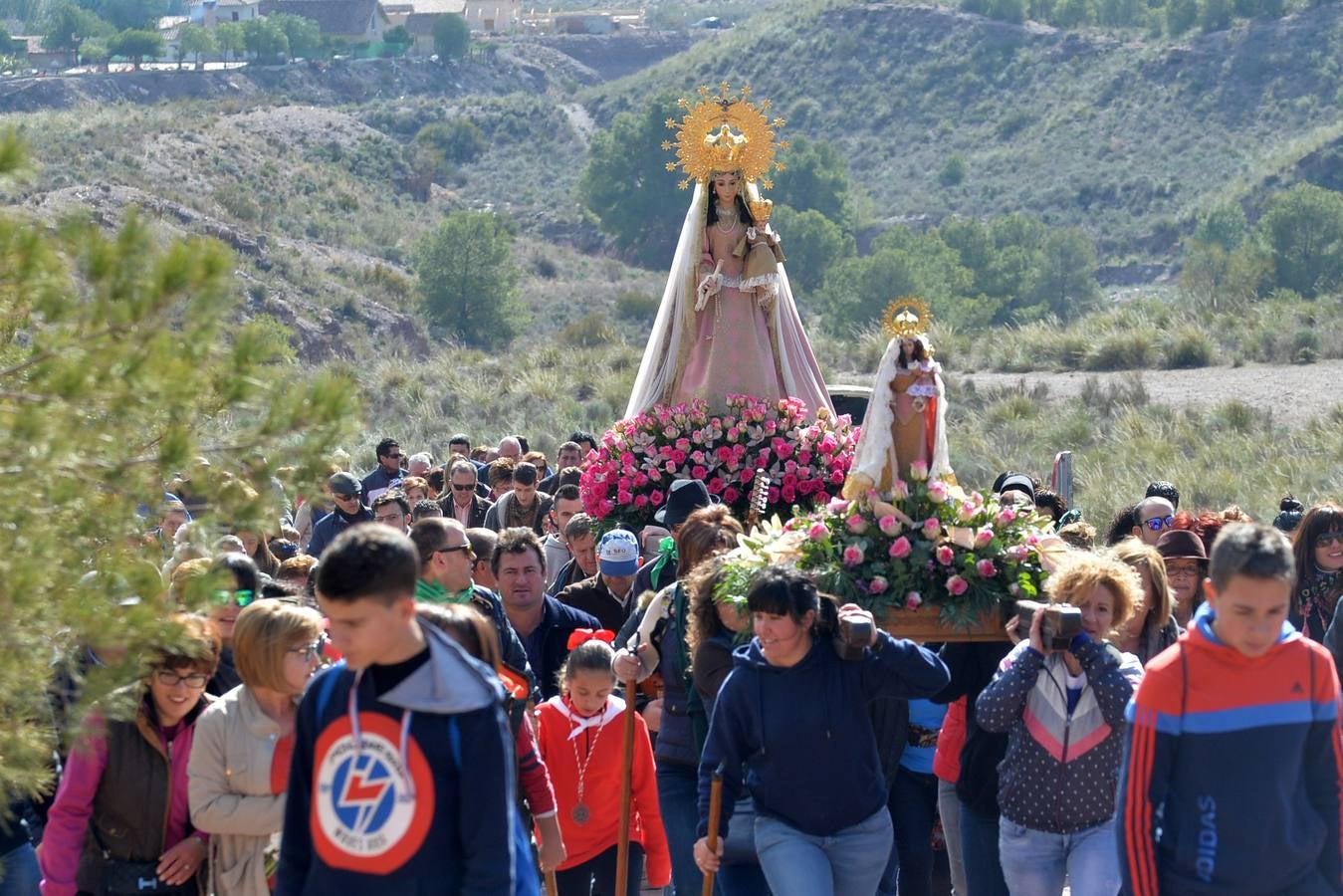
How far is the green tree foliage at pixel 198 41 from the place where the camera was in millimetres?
84375

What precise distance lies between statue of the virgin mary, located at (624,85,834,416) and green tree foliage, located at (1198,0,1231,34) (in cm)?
6339

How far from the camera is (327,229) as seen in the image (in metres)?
57.3

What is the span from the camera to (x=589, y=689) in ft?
22.0

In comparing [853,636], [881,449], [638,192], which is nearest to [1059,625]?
[853,636]

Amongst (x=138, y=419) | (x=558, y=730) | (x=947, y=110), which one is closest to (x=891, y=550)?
(x=558, y=730)

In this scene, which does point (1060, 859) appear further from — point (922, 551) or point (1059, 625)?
point (922, 551)

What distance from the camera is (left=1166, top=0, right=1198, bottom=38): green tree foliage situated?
70.9 m

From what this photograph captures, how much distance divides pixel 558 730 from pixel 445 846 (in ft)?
9.15

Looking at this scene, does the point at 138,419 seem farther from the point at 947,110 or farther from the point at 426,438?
the point at 947,110

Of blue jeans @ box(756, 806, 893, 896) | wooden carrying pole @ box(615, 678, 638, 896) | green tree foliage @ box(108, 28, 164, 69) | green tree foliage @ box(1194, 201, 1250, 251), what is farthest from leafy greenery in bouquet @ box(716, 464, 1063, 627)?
green tree foliage @ box(108, 28, 164, 69)

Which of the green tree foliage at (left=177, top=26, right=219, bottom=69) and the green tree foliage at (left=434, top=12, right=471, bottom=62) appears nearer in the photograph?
the green tree foliage at (left=177, top=26, right=219, bottom=69)

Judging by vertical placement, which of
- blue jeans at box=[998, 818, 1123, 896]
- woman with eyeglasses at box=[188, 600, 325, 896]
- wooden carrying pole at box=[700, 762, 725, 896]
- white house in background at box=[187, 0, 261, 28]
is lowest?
blue jeans at box=[998, 818, 1123, 896]

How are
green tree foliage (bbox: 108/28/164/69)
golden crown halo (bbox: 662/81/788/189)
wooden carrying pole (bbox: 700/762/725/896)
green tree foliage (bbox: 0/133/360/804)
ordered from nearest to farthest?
green tree foliage (bbox: 0/133/360/804) → wooden carrying pole (bbox: 700/762/725/896) → golden crown halo (bbox: 662/81/788/189) → green tree foliage (bbox: 108/28/164/69)

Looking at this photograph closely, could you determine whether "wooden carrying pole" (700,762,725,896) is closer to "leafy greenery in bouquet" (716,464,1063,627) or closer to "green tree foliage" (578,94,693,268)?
"leafy greenery in bouquet" (716,464,1063,627)
